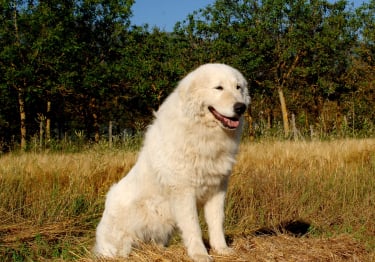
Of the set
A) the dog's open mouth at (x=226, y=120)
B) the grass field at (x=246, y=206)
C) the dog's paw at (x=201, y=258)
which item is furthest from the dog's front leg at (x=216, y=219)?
the dog's open mouth at (x=226, y=120)

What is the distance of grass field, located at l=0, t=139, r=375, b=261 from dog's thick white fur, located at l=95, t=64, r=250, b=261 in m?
0.22

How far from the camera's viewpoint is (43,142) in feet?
30.3

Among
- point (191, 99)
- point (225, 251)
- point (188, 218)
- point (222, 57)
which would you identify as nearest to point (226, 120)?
point (191, 99)

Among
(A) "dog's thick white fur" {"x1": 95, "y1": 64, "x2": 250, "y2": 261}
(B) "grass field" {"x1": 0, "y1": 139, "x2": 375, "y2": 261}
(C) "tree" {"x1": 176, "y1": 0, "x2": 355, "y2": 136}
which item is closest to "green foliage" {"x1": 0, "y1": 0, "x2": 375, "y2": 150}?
(C) "tree" {"x1": 176, "y1": 0, "x2": 355, "y2": 136}

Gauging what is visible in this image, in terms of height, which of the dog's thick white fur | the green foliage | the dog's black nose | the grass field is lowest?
the grass field

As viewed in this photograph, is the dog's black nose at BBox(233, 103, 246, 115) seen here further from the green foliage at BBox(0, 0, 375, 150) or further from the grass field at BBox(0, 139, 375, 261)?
the green foliage at BBox(0, 0, 375, 150)

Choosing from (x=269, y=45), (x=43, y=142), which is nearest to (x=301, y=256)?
(x=43, y=142)

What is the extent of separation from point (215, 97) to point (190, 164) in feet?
1.90

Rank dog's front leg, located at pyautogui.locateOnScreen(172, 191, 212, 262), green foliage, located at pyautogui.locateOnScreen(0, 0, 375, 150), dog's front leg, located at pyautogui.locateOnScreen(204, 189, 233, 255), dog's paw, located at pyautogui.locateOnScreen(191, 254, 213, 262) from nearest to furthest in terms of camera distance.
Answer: dog's paw, located at pyautogui.locateOnScreen(191, 254, 213, 262) < dog's front leg, located at pyautogui.locateOnScreen(172, 191, 212, 262) < dog's front leg, located at pyautogui.locateOnScreen(204, 189, 233, 255) < green foliage, located at pyautogui.locateOnScreen(0, 0, 375, 150)

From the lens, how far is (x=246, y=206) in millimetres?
6145

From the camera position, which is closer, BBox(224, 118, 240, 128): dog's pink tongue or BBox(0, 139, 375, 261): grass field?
BBox(224, 118, 240, 128): dog's pink tongue

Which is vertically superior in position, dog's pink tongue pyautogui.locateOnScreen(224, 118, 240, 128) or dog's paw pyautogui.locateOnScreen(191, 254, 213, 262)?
dog's pink tongue pyautogui.locateOnScreen(224, 118, 240, 128)

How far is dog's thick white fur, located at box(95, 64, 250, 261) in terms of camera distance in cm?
366

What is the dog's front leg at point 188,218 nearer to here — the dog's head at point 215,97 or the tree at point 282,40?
the dog's head at point 215,97
